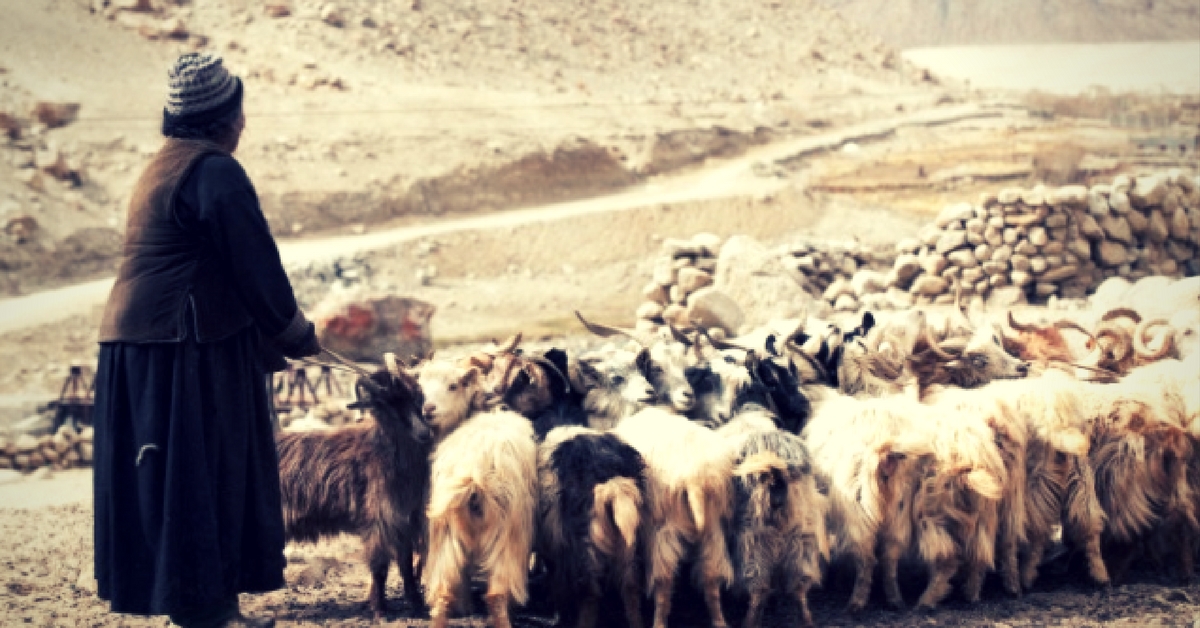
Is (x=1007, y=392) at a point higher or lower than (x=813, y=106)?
lower

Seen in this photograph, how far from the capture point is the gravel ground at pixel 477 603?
612 centimetres

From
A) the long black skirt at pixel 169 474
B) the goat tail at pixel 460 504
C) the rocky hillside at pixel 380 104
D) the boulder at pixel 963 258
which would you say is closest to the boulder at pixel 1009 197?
the boulder at pixel 963 258

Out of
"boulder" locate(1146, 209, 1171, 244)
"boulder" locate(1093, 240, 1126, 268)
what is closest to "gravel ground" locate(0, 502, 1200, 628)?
"boulder" locate(1093, 240, 1126, 268)

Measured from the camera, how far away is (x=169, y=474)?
15.5ft

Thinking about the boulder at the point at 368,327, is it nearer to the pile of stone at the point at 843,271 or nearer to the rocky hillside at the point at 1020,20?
the pile of stone at the point at 843,271

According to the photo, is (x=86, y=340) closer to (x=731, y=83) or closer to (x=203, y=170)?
(x=203, y=170)

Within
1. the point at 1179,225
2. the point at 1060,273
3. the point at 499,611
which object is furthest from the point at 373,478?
the point at 1179,225

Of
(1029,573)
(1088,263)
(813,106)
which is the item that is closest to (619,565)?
(1029,573)

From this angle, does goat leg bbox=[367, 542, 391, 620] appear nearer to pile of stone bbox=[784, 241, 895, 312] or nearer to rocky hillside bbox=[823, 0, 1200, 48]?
pile of stone bbox=[784, 241, 895, 312]

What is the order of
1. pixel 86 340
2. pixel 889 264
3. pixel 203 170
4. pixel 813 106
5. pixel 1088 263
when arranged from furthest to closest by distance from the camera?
pixel 813 106, pixel 86 340, pixel 889 264, pixel 1088 263, pixel 203 170

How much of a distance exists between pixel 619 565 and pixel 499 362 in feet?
4.63

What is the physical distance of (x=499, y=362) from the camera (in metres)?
6.78

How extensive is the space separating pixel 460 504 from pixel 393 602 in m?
1.19

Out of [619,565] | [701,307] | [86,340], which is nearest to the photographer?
[619,565]
